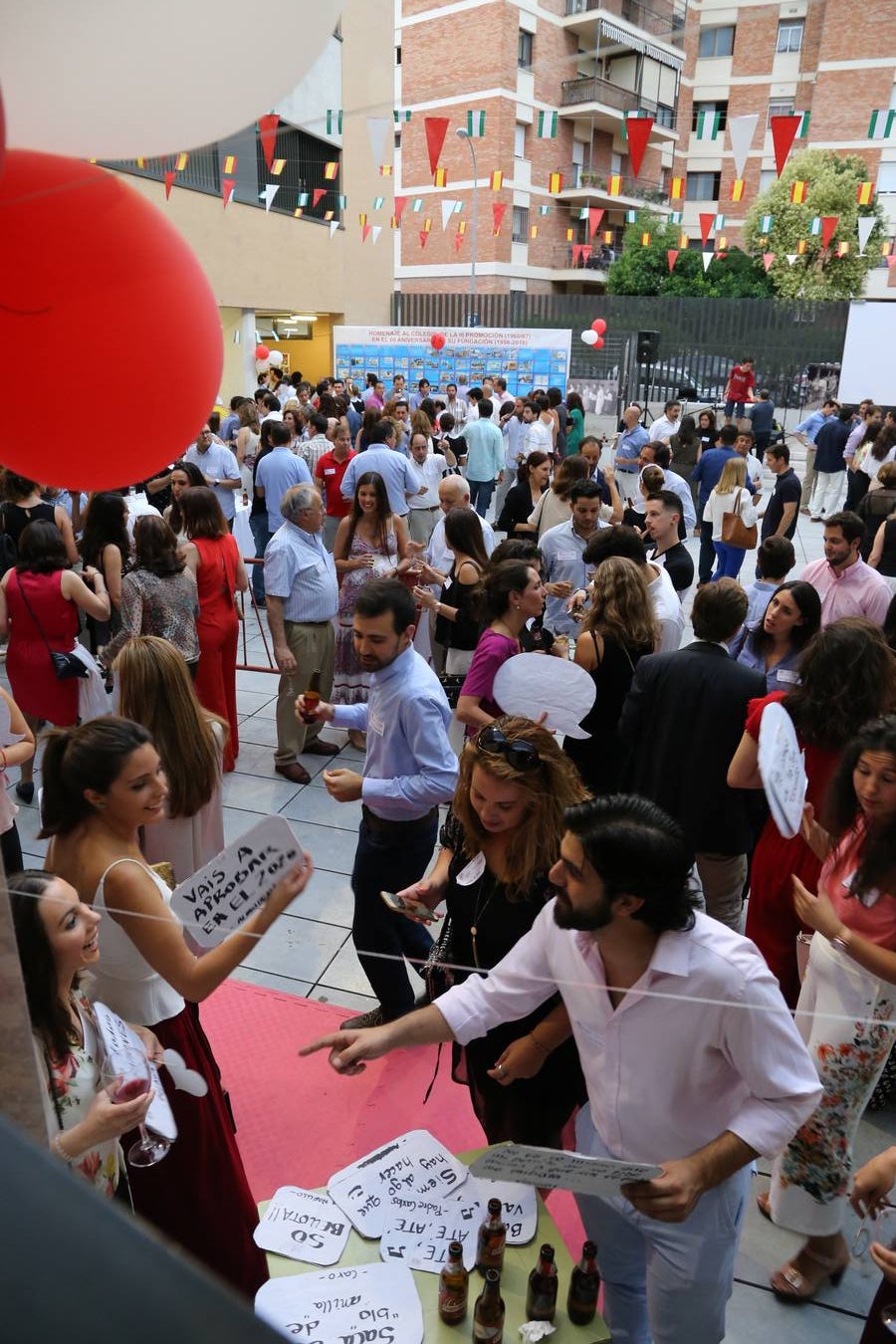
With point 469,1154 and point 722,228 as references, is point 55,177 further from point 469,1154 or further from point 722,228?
point 722,228

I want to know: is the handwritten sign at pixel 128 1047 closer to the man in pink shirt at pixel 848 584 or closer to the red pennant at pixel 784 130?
the man in pink shirt at pixel 848 584

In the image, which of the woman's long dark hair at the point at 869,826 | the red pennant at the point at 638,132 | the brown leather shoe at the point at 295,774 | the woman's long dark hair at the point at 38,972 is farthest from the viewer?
the red pennant at the point at 638,132

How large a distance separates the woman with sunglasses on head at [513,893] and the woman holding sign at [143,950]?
64cm

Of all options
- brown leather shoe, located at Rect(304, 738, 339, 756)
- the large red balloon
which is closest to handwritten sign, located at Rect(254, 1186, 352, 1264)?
the large red balloon

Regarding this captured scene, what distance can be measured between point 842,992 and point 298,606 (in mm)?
3320

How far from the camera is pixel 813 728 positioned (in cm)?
269

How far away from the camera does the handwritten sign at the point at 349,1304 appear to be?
1848mm

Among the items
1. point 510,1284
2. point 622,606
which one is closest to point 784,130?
point 622,606

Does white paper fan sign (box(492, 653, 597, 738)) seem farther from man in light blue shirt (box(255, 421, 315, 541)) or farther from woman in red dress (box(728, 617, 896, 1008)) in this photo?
man in light blue shirt (box(255, 421, 315, 541))

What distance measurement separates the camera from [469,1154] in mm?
2320

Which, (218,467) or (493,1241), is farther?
(218,467)

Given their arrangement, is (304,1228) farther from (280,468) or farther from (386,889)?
(280,468)

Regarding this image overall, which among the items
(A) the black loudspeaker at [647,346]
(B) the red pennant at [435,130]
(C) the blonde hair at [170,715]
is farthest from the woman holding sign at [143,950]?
(A) the black loudspeaker at [647,346]

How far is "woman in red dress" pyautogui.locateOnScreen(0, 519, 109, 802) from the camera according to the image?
12.6ft
